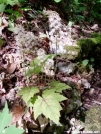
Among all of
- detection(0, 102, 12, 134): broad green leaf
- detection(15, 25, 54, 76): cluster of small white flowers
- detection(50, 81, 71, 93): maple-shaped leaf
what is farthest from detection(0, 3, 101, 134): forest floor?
detection(0, 102, 12, 134): broad green leaf

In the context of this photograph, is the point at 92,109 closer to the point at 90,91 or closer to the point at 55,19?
the point at 90,91

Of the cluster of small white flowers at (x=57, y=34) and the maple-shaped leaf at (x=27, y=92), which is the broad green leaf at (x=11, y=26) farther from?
the maple-shaped leaf at (x=27, y=92)

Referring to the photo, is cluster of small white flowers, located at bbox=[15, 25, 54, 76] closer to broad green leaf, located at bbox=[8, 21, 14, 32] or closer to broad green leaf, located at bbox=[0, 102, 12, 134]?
broad green leaf, located at bbox=[8, 21, 14, 32]

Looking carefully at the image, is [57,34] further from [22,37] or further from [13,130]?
[13,130]

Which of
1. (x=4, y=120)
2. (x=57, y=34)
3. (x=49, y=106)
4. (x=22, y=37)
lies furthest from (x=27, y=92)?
(x=4, y=120)

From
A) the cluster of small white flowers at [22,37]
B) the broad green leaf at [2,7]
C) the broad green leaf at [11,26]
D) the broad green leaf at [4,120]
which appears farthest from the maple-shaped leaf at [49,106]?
the broad green leaf at [2,7]

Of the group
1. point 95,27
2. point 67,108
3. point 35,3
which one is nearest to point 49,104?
point 67,108
